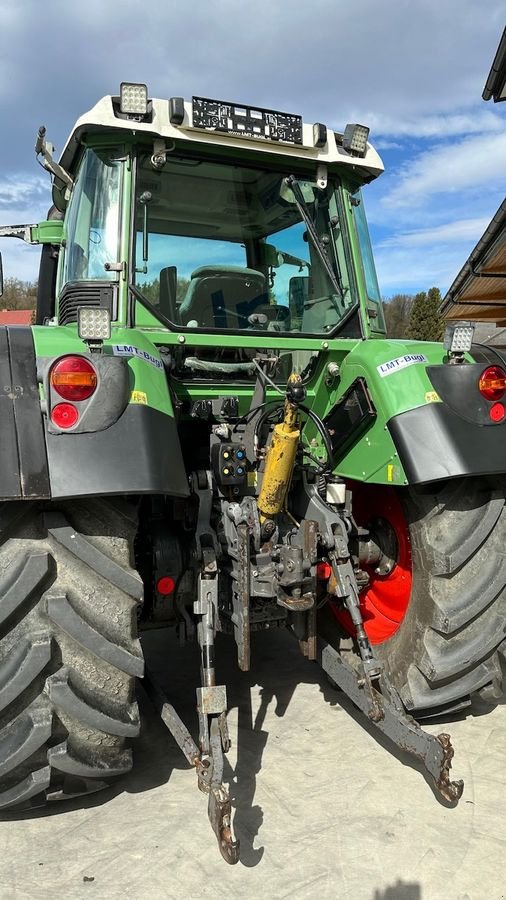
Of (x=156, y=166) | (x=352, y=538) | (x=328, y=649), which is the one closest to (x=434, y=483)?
(x=352, y=538)

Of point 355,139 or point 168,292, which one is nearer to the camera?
point 168,292

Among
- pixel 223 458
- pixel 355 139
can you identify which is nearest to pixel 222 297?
pixel 223 458

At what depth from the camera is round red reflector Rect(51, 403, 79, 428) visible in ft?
7.20

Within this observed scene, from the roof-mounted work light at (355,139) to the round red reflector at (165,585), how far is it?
2180 millimetres

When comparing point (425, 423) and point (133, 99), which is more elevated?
point (133, 99)

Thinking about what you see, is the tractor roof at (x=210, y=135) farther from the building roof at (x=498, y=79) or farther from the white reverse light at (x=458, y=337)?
the building roof at (x=498, y=79)

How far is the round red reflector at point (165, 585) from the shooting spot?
9.34 feet

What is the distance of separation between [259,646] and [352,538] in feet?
3.96

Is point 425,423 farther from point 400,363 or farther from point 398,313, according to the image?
point 398,313

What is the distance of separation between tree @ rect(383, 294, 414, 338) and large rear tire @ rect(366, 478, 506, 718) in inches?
1542

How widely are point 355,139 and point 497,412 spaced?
1530 millimetres

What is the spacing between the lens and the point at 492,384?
2693 mm

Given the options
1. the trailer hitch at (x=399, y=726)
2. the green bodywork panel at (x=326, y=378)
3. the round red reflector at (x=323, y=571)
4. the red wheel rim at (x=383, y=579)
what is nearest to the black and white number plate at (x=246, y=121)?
the green bodywork panel at (x=326, y=378)

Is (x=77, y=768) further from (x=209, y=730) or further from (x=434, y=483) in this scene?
(x=434, y=483)
